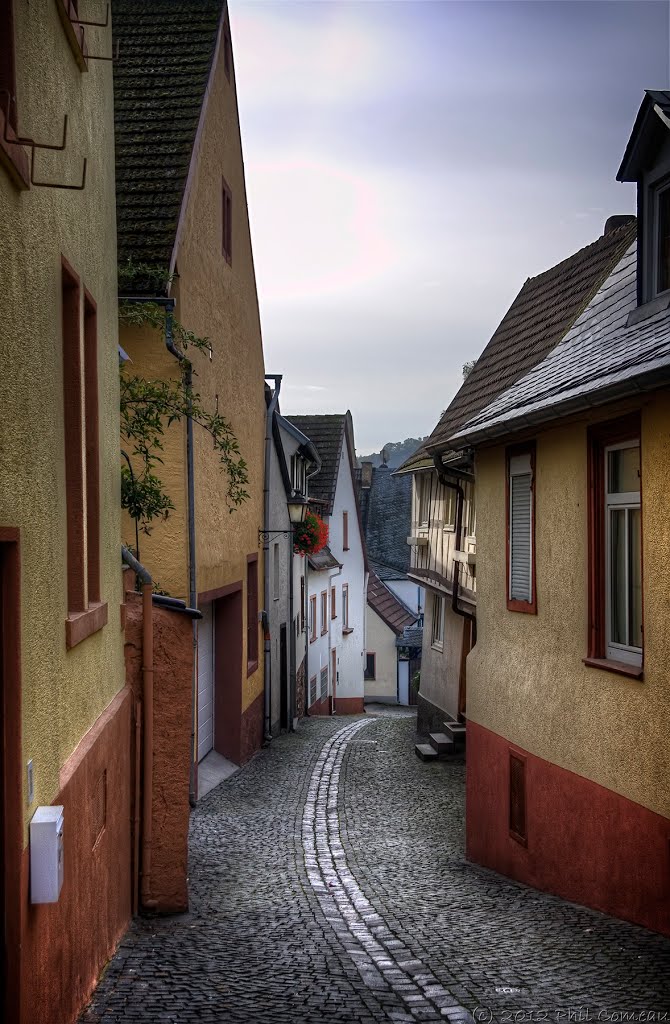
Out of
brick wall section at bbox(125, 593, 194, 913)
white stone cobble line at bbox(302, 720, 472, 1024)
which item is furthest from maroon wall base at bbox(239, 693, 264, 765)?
brick wall section at bbox(125, 593, 194, 913)

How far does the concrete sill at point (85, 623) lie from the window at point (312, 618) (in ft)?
77.8

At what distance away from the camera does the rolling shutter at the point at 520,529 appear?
11.0m

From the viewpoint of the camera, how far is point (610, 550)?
9.06 meters

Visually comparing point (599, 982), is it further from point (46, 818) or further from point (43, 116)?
point (43, 116)

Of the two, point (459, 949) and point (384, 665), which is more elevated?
point (459, 949)

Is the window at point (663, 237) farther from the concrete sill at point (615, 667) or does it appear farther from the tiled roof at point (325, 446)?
the tiled roof at point (325, 446)

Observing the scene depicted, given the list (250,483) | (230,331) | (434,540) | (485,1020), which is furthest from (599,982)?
(434,540)

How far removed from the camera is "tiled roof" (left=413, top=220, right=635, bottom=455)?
14312 millimetres

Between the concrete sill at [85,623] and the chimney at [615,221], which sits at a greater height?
the chimney at [615,221]

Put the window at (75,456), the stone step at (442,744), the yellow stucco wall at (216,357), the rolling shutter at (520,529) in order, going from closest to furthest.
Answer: the window at (75,456)
the rolling shutter at (520,529)
the yellow stucco wall at (216,357)
the stone step at (442,744)

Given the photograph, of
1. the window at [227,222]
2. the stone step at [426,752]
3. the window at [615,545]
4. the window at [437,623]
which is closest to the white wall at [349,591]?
the window at [437,623]

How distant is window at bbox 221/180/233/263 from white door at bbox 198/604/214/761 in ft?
17.2

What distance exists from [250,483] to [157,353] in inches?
235

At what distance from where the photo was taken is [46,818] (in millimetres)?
4488
